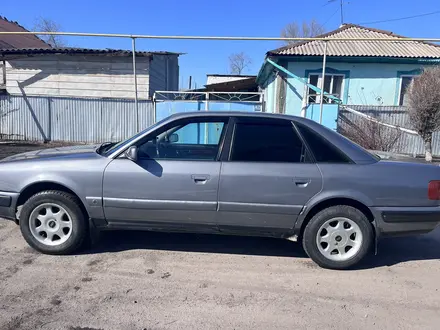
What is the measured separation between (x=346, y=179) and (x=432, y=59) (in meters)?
12.8

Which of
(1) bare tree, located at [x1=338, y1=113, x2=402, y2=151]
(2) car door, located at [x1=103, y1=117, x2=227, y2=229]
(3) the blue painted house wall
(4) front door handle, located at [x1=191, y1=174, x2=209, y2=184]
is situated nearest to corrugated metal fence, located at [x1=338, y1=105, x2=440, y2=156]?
(1) bare tree, located at [x1=338, y1=113, x2=402, y2=151]

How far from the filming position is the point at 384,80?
13.9m

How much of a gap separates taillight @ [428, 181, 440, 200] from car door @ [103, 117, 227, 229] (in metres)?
2.13

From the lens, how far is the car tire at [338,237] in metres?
3.41

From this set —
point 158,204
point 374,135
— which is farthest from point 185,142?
point 374,135

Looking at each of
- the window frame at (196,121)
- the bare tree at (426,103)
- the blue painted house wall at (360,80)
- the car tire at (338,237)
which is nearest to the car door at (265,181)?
the window frame at (196,121)

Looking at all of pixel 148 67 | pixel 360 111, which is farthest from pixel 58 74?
pixel 360 111

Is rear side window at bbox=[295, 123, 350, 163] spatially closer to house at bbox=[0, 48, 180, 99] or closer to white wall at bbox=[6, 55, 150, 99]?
house at bbox=[0, 48, 180, 99]

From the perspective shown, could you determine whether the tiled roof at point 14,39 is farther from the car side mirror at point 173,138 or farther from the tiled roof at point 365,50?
the car side mirror at point 173,138

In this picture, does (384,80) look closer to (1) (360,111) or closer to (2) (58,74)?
(1) (360,111)

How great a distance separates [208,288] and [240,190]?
0.98 m

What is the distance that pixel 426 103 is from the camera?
8.95m

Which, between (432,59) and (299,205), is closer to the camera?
(299,205)

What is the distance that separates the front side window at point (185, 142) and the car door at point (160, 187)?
0.04 feet
